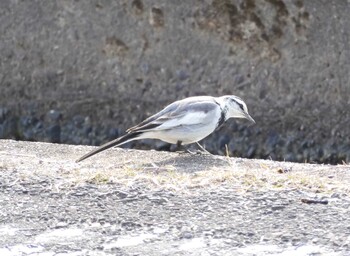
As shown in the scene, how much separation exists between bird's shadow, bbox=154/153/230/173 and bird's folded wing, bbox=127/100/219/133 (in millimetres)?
319

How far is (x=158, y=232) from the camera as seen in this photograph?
307 inches

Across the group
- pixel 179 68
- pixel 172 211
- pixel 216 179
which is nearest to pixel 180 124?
pixel 216 179

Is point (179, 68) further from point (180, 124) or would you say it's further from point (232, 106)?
point (180, 124)

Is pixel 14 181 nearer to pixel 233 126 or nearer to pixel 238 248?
pixel 238 248

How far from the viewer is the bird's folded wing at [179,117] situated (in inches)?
430

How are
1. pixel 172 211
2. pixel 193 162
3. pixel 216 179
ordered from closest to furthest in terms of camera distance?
pixel 172 211
pixel 216 179
pixel 193 162

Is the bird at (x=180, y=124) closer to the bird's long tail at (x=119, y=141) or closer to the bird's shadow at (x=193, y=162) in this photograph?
the bird's long tail at (x=119, y=141)

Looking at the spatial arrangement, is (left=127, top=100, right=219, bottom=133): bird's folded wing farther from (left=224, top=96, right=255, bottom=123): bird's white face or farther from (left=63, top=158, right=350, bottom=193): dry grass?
(left=63, top=158, right=350, bottom=193): dry grass

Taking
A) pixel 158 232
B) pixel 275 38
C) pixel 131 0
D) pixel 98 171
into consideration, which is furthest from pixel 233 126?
pixel 158 232

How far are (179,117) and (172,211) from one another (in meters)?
2.87

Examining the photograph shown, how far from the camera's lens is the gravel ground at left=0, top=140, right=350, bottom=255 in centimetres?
750

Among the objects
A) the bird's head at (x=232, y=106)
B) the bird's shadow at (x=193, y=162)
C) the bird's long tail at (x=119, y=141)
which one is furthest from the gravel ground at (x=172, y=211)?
the bird's head at (x=232, y=106)

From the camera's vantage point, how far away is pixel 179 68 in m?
17.1

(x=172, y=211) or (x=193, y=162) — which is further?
(x=193, y=162)
